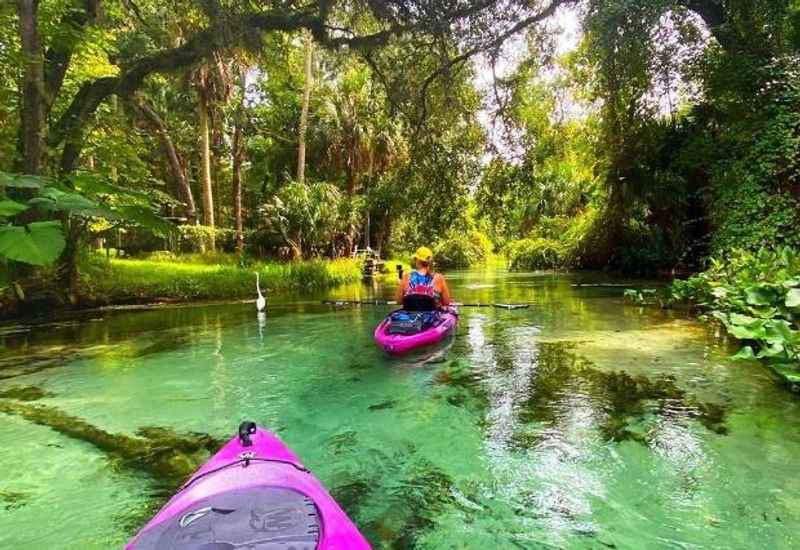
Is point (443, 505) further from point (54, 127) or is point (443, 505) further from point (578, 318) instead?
point (54, 127)

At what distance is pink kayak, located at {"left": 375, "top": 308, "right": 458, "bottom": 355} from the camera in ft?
26.6

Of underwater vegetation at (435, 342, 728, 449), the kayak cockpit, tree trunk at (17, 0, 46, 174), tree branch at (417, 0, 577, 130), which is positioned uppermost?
tree branch at (417, 0, 577, 130)

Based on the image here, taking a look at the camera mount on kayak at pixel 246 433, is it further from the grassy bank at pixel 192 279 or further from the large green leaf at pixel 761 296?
the grassy bank at pixel 192 279

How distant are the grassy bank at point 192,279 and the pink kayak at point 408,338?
9.04m

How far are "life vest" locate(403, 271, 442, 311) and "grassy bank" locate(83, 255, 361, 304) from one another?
897 cm

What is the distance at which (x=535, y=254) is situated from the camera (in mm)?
32344

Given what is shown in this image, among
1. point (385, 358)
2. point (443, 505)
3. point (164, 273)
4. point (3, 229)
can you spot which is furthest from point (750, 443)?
point (164, 273)

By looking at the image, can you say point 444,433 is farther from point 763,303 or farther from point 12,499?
point 763,303

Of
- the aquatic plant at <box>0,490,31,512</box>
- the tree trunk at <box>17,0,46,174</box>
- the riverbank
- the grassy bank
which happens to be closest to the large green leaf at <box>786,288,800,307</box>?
the aquatic plant at <box>0,490,31,512</box>

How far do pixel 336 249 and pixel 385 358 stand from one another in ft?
60.4

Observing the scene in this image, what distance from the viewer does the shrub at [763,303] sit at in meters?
5.63

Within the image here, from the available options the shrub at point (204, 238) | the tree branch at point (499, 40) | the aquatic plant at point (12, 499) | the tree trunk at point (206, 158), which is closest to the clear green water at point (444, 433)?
the aquatic plant at point (12, 499)

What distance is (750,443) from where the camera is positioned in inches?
189

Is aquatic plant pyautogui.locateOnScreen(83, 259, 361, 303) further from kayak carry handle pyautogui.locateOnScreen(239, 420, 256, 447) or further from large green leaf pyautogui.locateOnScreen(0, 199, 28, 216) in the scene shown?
large green leaf pyautogui.locateOnScreen(0, 199, 28, 216)
